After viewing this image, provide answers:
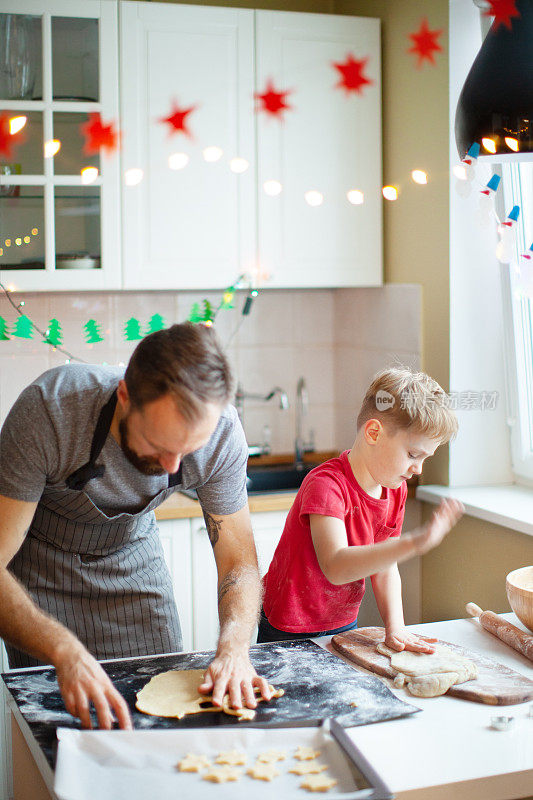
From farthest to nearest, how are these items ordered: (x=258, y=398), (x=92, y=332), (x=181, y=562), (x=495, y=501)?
(x=258, y=398), (x=92, y=332), (x=181, y=562), (x=495, y=501)

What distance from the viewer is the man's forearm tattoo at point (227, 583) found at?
5.36 feet

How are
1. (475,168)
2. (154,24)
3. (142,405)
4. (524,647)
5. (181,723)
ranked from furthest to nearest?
(154,24)
(475,168)
(524,647)
(142,405)
(181,723)

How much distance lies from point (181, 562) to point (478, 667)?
123 cm

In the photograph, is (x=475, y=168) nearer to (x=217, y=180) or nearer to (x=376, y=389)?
(x=217, y=180)

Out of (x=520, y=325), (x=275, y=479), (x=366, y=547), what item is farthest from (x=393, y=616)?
(x=275, y=479)

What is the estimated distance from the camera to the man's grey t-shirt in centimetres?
148

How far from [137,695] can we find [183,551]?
1.23 m

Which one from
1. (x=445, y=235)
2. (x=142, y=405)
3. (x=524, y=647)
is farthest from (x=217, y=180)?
(x=524, y=647)

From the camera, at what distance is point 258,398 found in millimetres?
3152

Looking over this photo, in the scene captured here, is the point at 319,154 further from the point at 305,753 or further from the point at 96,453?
the point at 305,753

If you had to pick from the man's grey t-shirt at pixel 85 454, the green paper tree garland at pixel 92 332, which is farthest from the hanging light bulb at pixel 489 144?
the green paper tree garland at pixel 92 332

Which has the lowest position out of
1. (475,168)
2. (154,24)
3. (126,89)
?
(475,168)

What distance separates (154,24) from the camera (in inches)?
103

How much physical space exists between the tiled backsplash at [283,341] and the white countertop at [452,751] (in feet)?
5.03
